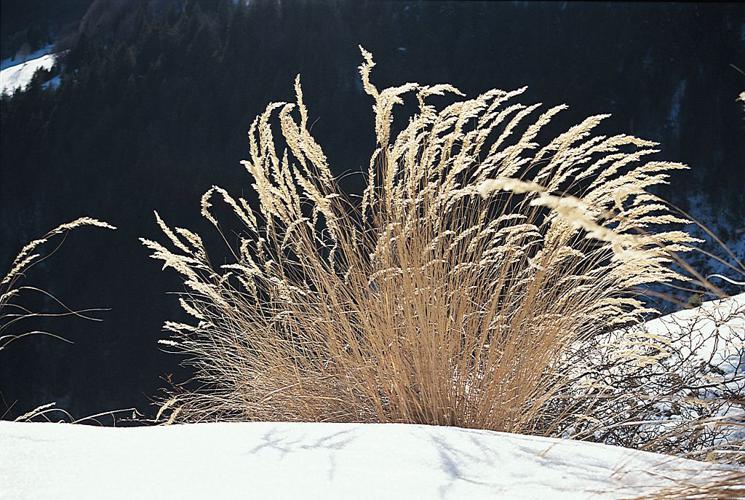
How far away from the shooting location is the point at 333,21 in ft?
46.3

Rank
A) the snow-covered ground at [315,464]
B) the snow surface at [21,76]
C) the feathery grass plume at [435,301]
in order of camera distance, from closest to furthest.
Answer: the snow-covered ground at [315,464] → the feathery grass plume at [435,301] → the snow surface at [21,76]

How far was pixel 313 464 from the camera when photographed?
1.21 m

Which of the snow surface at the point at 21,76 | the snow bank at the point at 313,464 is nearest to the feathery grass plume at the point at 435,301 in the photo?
the snow bank at the point at 313,464

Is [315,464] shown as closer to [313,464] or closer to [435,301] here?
[313,464]

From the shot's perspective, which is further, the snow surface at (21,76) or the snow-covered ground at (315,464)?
the snow surface at (21,76)

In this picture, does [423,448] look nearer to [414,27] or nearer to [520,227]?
[520,227]

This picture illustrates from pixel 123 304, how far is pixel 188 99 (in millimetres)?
4131

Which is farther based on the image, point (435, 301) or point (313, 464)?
point (435, 301)

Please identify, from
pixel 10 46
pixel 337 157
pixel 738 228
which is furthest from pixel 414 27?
pixel 10 46

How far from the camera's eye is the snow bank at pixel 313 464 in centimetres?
110

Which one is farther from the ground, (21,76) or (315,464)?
(21,76)

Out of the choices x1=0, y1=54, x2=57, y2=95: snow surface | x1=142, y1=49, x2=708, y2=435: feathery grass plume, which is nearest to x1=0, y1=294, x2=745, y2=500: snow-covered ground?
x1=142, y1=49, x2=708, y2=435: feathery grass plume

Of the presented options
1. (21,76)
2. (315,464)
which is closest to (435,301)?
(315,464)

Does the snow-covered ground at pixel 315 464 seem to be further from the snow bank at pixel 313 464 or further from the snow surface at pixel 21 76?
the snow surface at pixel 21 76
